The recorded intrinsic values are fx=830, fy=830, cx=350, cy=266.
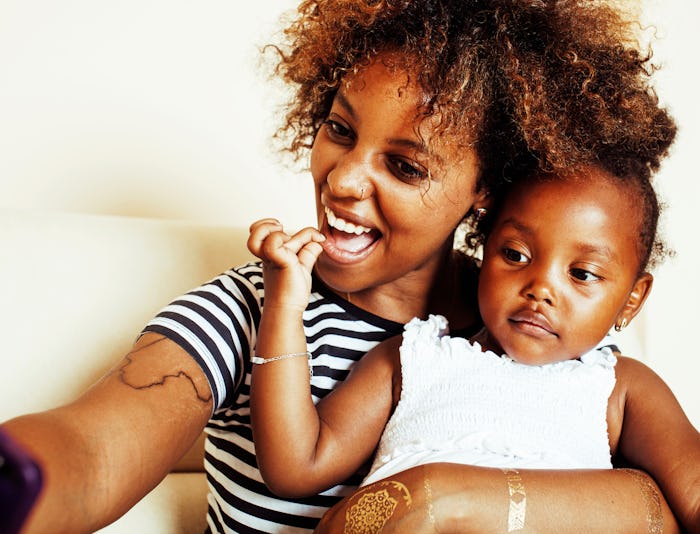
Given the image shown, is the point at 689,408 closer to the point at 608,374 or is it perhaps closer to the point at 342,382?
the point at 608,374

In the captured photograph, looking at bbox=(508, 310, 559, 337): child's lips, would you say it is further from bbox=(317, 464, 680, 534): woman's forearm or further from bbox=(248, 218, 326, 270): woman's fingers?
bbox=(248, 218, 326, 270): woman's fingers

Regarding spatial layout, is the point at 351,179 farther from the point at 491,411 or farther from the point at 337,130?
the point at 491,411

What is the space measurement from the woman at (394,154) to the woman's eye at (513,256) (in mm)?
107

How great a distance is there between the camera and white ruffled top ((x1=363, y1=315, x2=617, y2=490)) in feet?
3.90

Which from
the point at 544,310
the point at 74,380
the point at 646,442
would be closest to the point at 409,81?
the point at 544,310

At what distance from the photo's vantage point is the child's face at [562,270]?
126 centimetres

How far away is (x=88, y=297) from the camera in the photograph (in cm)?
159

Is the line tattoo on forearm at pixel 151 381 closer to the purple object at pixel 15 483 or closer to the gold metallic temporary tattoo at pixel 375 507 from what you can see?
the gold metallic temporary tattoo at pixel 375 507

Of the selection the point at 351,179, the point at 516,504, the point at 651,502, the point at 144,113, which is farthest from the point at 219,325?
the point at 144,113

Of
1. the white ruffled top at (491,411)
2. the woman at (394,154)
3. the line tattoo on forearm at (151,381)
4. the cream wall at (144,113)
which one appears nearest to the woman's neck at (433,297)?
the woman at (394,154)

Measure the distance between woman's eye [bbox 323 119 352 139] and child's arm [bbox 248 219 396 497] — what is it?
170mm

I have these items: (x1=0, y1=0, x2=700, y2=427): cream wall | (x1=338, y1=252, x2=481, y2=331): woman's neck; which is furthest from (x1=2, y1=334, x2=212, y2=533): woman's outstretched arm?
(x1=0, y1=0, x2=700, y2=427): cream wall

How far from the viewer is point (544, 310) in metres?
1.26

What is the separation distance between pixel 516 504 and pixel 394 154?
539 mm
